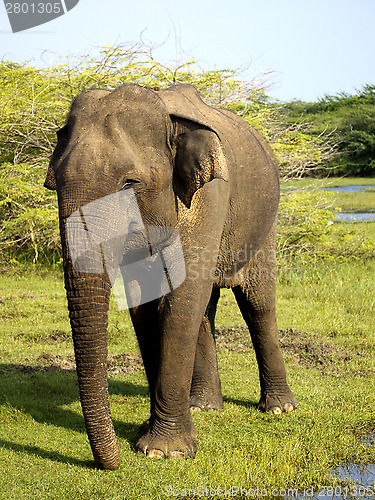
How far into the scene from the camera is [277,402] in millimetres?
6074

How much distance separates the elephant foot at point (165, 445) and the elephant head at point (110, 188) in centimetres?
52

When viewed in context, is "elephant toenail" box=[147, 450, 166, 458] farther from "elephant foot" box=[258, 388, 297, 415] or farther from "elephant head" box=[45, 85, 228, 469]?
"elephant foot" box=[258, 388, 297, 415]

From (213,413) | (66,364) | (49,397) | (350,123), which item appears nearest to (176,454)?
(213,413)

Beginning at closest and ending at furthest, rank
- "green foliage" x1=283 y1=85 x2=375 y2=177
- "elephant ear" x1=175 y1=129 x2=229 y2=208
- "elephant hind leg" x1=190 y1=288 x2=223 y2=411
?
"elephant ear" x1=175 y1=129 x2=229 y2=208
"elephant hind leg" x1=190 y1=288 x2=223 y2=411
"green foliage" x1=283 y1=85 x2=375 y2=177

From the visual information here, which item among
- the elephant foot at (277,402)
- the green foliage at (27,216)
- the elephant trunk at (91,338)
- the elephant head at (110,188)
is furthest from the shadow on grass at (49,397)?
the green foliage at (27,216)

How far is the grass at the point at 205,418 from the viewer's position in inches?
178

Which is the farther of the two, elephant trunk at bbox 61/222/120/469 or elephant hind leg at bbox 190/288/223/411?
elephant hind leg at bbox 190/288/223/411

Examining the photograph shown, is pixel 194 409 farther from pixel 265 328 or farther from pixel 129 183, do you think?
pixel 129 183

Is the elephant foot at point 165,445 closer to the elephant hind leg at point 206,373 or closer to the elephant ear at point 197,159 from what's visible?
the elephant hind leg at point 206,373

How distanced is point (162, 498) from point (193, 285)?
1441mm

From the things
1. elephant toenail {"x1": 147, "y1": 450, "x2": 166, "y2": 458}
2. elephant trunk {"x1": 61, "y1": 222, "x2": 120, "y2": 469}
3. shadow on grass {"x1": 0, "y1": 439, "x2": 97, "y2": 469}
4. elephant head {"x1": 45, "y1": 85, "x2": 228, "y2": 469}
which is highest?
elephant head {"x1": 45, "y1": 85, "x2": 228, "y2": 469}

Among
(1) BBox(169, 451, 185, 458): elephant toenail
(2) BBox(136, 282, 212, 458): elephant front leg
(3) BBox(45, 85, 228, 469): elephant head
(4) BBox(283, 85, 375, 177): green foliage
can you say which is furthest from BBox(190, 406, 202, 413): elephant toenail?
(4) BBox(283, 85, 375, 177): green foliage

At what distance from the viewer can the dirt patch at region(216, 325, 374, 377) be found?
745 centimetres

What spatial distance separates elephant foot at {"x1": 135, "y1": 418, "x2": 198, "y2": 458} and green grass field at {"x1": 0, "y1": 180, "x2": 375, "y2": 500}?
81 millimetres
